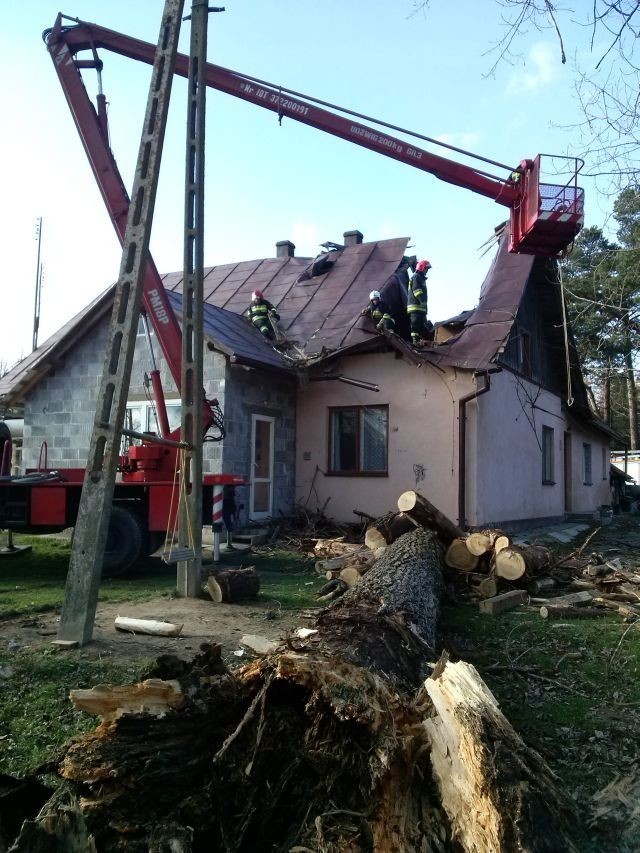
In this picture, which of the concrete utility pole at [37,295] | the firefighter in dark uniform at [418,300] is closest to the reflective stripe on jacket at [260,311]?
the firefighter in dark uniform at [418,300]

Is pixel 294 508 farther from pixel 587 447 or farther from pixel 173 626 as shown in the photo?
pixel 587 447

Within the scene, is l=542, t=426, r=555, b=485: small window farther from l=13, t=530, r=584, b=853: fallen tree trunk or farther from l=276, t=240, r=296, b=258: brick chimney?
l=13, t=530, r=584, b=853: fallen tree trunk

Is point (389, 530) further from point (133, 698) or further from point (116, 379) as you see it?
point (133, 698)

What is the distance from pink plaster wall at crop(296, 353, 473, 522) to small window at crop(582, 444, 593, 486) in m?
11.7

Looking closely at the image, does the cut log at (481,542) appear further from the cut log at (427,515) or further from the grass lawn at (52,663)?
the grass lawn at (52,663)

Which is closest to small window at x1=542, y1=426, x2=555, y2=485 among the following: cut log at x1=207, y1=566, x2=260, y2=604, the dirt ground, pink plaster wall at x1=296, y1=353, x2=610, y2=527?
pink plaster wall at x1=296, y1=353, x2=610, y2=527

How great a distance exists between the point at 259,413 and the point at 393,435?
278 cm

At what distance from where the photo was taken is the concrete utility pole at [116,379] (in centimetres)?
558

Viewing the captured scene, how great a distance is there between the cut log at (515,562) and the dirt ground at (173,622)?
275cm

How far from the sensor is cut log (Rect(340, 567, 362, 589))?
8.06 m

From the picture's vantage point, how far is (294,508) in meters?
14.4

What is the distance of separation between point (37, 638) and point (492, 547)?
5433 millimetres

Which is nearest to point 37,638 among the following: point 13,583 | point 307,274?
point 13,583

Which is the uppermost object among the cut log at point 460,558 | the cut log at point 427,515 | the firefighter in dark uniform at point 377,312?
the firefighter in dark uniform at point 377,312
